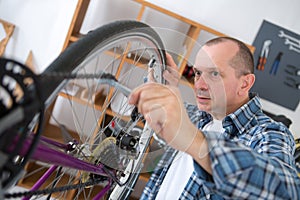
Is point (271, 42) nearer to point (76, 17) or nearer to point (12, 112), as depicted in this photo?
point (76, 17)

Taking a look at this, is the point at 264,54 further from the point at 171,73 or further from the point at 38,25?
the point at 171,73

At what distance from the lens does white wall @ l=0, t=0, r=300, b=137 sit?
229 centimetres

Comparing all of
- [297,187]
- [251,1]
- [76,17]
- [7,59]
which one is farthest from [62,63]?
[251,1]

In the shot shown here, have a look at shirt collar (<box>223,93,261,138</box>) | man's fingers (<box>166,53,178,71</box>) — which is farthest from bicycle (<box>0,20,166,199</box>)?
shirt collar (<box>223,93,261,138</box>)

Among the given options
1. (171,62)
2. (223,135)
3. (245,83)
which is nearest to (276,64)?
(245,83)

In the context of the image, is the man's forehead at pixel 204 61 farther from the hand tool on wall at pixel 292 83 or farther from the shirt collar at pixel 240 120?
the hand tool on wall at pixel 292 83

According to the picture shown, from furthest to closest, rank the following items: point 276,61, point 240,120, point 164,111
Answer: point 276,61
point 240,120
point 164,111

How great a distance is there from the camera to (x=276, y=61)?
2.39m

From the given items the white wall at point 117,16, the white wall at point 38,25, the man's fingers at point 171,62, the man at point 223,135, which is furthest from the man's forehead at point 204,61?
the white wall at point 38,25

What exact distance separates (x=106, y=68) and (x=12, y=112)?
0.30m

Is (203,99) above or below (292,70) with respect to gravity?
below

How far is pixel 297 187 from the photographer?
476mm

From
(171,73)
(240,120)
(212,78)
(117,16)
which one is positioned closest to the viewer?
(212,78)

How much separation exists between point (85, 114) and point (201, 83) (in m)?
0.21
